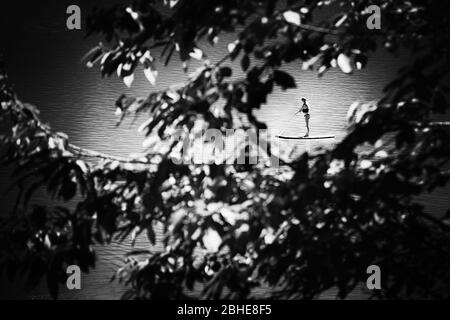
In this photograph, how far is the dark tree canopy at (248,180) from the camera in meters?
1.23

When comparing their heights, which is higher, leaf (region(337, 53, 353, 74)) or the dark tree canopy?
leaf (region(337, 53, 353, 74))

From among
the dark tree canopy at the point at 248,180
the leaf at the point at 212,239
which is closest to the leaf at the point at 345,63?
the dark tree canopy at the point at 248,180

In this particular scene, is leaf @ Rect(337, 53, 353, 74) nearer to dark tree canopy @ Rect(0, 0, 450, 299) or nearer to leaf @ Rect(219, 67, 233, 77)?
dark tree canopy @ Rect(0, 0, 450, 299)

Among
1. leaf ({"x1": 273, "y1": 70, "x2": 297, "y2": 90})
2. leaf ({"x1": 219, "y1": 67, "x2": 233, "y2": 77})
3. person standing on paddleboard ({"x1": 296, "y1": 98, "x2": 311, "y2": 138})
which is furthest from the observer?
person standing on paddleboard ({"x1": 296, "y1": 98, "x2": 311, "y2": 138})

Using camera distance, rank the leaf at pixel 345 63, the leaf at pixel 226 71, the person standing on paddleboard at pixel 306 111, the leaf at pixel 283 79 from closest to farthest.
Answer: the leaf at pixel 283 79
the leaf at pixel 226 71
the leaf at pixel 345 63
the person standing on paddleboard at pixel 306 111

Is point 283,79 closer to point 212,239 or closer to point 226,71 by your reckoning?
point 226,71

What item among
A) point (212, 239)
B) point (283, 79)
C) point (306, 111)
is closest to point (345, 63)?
point (283, 79)

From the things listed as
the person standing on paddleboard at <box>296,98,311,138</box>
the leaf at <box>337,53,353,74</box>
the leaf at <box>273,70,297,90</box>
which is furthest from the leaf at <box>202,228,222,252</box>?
the person standing on paddleboard at <box>296,98,311,138</box>

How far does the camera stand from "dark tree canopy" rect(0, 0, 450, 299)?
4.05 ft

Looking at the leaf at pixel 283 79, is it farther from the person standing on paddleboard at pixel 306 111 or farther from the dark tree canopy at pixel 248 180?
the person standing on paddleboard at pixel 306 111

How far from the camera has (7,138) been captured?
1.45 meters

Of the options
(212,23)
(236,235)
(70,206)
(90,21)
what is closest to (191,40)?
(212,23)
